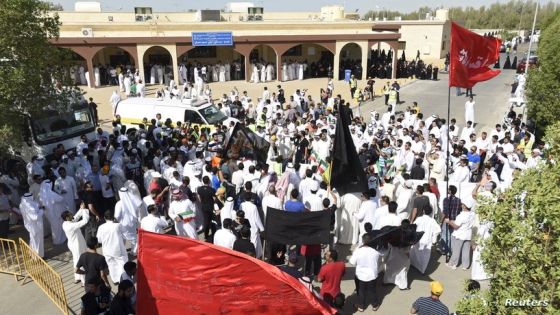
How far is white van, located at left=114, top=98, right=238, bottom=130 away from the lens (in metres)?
15.1

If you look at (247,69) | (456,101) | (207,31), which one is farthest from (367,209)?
(207,31)

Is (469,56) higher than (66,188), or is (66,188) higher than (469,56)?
(469,56)

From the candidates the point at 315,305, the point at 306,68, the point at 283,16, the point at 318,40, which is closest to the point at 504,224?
the point at 315,305

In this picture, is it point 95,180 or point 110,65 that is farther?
point 110,65

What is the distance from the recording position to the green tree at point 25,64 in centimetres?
785

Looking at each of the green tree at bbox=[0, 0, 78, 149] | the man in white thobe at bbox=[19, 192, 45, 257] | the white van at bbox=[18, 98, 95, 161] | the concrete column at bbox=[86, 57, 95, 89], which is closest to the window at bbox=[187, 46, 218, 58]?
the concrete column at bbox=[86, 57, 95, 89]

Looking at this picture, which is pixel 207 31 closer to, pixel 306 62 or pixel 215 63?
pixel 215 63

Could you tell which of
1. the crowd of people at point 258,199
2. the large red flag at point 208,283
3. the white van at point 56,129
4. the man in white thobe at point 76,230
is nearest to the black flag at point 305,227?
the crowd of people at point 258,199

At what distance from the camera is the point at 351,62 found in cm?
3058

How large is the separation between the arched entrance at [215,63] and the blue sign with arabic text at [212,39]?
178 centimetres

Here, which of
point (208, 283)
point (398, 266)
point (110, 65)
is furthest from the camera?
point (110, 65)

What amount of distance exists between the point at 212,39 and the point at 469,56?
2093cm

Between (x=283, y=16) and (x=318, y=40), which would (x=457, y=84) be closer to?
(x=318, y=40)

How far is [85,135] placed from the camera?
1272cm
